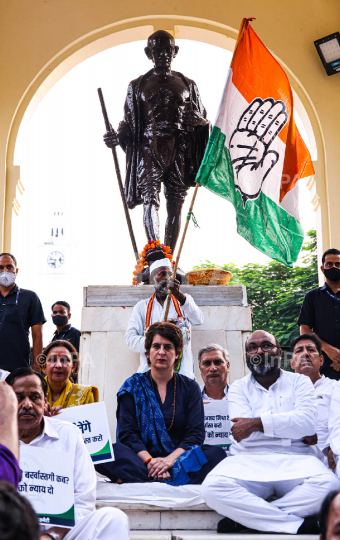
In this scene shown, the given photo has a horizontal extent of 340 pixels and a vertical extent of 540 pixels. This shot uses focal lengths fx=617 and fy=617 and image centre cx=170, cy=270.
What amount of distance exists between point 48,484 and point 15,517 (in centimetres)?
166

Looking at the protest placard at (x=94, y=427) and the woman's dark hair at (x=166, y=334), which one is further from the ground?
the woman's dark hair at (x=166, y=334)

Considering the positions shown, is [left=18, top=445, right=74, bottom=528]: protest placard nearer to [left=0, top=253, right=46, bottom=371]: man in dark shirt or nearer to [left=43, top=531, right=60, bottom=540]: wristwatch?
[left=43, top=531, right=60, bottom=540]: wristwatch

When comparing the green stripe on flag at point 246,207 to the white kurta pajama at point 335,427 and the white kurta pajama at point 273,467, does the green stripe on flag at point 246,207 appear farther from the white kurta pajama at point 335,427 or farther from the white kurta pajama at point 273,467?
the white kurta pajama at point 335,427

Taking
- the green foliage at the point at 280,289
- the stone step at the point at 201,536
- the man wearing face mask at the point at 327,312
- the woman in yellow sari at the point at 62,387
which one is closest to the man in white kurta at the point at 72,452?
the stone step at the point at 201,536

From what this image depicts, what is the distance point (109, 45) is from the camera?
9.77m

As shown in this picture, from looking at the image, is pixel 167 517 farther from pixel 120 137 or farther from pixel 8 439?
pixel 120 137

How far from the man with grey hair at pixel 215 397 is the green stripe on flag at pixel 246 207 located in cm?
99

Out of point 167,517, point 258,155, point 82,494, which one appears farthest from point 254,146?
point 82,494

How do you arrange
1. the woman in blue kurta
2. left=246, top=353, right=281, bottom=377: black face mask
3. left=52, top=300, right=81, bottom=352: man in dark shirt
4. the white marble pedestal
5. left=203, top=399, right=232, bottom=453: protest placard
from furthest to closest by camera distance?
left=52, top=300, right=81, bottom=352: man in dark shirt, the white marble pedestal, left=203, top=399, right=232, bottom=453: protest placard, left=246, top=353, right=281, bottom=377: black face mask, the woman in blue kurta

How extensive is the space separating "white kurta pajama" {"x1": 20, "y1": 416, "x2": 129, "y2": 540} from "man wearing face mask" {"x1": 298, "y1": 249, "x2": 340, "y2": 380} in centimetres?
282

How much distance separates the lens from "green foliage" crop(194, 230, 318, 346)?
14.2 metres

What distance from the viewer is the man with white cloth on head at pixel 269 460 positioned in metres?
3.25

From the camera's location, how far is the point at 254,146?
5242 mm

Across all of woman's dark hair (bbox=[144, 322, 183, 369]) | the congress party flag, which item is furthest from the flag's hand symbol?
woman's dark hair (bbox=[144, 322, 183, 369])
